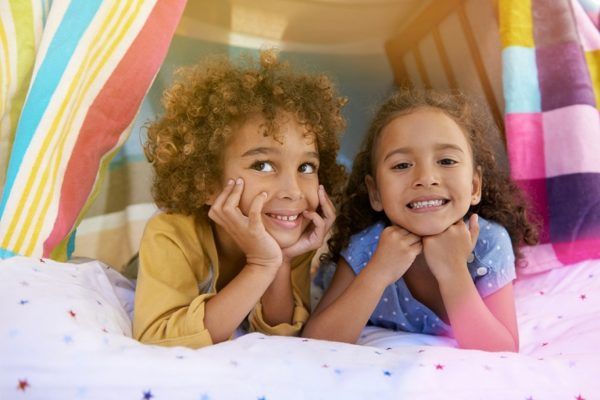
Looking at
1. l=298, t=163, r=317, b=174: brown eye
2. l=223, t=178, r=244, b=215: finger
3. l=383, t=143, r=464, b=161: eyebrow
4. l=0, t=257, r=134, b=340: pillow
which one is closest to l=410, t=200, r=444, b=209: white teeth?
l=383, t=143, r=464, b=161: eyebrow

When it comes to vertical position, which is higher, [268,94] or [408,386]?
[268,94]

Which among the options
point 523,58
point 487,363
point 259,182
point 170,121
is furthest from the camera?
point 523,58

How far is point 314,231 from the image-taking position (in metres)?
1.21

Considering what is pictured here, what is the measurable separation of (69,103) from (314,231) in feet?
1.67

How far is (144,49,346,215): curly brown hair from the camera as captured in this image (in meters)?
1.18

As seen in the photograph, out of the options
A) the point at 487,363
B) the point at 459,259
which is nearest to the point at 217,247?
the point at 459,259

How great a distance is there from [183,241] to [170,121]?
0.25 m

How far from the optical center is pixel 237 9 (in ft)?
5.98

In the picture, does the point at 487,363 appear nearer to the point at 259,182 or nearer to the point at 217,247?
the point at 259,182

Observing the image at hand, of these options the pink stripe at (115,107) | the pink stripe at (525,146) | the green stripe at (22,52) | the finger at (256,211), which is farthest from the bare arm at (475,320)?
the green stripe at (22,52)

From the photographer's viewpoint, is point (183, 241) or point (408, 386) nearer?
point (408, 386)

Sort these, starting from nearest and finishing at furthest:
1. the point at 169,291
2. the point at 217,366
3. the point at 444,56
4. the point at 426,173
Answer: the point at 217,366 → the point at 169,291 → the point at 426,173 → the point at 444,56

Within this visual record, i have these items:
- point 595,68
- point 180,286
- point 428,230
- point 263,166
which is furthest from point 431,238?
point 595,68

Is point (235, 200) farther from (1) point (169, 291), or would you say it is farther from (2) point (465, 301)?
(2) point (465, 301)
